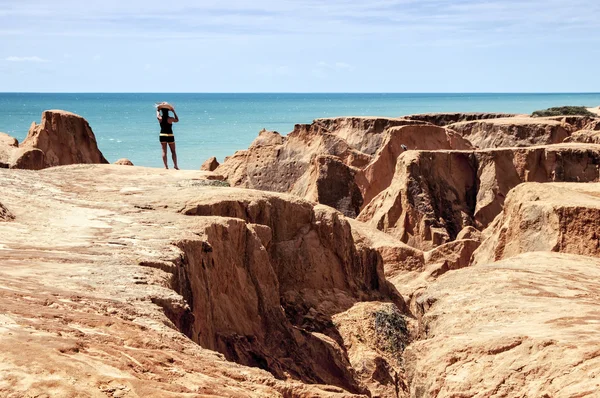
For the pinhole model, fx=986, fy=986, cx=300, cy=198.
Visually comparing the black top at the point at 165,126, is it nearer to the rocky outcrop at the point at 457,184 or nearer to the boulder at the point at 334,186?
the rocky outcrop at the point at 457,184

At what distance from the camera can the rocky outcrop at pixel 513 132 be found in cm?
3812

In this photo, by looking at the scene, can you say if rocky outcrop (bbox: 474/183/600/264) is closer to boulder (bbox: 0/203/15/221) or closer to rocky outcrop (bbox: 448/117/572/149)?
boulder (bbox: 0/203/15/221)

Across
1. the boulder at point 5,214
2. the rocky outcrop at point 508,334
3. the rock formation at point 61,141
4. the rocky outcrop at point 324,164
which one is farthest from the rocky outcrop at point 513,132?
the boulder at point 5,214

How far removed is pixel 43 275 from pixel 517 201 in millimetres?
9186

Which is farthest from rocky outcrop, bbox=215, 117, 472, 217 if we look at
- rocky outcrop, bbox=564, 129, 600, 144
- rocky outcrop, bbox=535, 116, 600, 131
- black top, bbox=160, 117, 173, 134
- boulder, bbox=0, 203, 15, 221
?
boulder, bbox=0, 203, 15, 221

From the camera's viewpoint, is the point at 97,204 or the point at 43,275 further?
the point at 97,204

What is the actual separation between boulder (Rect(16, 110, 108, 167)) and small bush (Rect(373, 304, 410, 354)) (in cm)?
1541

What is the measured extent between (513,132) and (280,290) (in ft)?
82.3

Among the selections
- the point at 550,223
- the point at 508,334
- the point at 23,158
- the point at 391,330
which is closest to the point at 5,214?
the point at 391,330

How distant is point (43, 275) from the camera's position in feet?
30.2

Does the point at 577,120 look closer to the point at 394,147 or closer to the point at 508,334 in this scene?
the point at 394,147

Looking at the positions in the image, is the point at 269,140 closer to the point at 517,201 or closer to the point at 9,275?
the point at 517,201

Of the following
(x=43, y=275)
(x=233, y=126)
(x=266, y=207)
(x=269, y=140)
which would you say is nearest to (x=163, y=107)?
(x=266, y=207)

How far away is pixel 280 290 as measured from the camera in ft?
53.0
